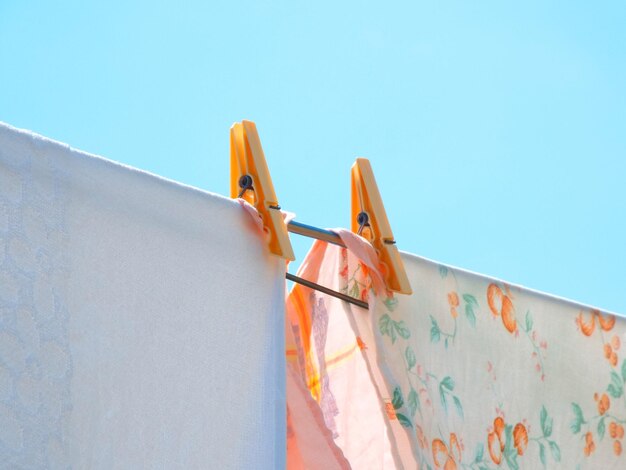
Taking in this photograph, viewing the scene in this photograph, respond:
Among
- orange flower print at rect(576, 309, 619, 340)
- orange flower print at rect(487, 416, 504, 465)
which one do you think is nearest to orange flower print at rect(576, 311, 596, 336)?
orange flower print at rect(576, 309, 619, 340)

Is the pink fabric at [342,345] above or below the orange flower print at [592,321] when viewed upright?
below

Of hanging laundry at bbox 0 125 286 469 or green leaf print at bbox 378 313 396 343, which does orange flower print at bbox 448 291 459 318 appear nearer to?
green leaf print at bbox 378 313 396 343

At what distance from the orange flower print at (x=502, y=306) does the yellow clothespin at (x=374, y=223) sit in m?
0.18

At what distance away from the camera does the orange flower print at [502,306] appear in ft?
4.42

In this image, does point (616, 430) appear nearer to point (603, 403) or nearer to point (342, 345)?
point (603, 403)

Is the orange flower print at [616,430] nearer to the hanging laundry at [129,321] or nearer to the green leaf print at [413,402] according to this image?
the green leaf print at [413,402]

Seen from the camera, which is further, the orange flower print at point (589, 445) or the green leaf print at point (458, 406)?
the orange flower print at point (589, 445)

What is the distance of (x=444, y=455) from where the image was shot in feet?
3.95

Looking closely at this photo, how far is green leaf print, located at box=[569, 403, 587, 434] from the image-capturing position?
1.40m

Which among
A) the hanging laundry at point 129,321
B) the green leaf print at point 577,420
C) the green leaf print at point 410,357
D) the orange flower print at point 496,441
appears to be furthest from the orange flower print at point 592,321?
the hanging laundry at point 129,321

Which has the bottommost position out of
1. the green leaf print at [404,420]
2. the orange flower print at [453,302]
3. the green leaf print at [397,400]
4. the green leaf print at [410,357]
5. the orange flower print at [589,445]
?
the green leaf print at [404,420]

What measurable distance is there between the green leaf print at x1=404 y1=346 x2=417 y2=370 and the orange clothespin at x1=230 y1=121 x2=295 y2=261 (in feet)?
0.68

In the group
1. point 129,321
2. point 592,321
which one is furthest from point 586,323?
point 129,321

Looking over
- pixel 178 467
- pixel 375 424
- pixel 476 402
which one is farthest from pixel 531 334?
pixel 178 467
